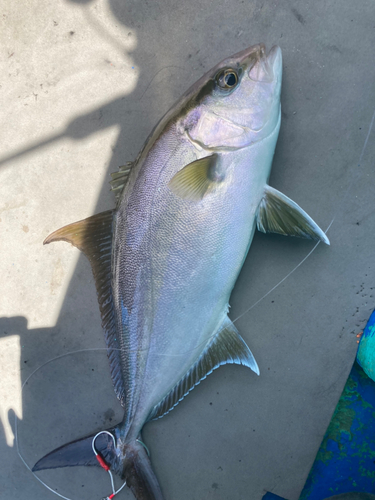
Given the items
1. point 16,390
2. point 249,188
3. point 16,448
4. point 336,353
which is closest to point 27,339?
point 16,390

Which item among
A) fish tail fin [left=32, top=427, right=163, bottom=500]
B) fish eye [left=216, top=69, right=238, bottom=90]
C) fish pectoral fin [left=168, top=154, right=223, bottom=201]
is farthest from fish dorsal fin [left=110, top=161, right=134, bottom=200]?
fish tail fin [left=32, top=427, right=163, bottom=500]

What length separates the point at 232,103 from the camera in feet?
3.61

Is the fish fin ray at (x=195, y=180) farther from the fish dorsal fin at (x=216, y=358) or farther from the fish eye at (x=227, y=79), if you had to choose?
the fish dorsal fin at (x=216, y=358)

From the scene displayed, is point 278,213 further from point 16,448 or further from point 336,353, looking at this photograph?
point 16,448

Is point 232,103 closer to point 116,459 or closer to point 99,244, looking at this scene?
point 99,244

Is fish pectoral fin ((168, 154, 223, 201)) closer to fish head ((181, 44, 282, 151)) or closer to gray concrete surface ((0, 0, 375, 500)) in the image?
fish head ((181, 44, 282, 151))

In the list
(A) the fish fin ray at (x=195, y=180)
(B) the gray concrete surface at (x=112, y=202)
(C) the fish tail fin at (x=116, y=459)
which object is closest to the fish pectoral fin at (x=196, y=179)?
(A) the fish fin ray at (x=195, y=180)

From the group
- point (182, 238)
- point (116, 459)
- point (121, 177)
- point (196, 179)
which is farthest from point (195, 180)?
point (116, 459)

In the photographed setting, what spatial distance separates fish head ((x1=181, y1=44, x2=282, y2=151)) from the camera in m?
1.10

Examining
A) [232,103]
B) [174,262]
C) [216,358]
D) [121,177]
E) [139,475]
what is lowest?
[139,475]

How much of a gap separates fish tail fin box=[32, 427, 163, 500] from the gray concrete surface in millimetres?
121

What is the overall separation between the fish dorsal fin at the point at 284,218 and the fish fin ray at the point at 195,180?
0.26 m

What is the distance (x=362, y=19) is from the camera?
A: 131cm

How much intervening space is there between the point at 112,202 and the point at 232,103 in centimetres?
72
